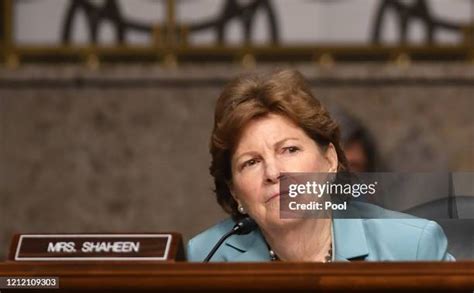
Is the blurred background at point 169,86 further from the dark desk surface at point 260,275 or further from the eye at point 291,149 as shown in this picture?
the dark desk surface at point 260,275

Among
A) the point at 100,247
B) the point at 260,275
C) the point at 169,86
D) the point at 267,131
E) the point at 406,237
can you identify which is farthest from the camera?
the point at 169,86

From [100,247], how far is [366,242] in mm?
606

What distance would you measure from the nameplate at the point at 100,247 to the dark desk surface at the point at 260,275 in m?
0.03

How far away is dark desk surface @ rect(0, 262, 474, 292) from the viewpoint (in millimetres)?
2609

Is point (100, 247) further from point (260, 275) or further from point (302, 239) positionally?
point (302, 239)

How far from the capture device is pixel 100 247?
2.78 m

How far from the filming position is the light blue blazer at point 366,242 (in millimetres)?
2855

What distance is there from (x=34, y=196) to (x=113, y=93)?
59cm

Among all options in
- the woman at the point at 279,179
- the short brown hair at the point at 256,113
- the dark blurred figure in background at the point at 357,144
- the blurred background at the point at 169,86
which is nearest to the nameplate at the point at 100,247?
A: the woman at the point at 279,179

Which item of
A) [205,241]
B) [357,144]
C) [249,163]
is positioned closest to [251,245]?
[205,241]

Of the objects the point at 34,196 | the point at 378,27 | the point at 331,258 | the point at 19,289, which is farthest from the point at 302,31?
the point at 19,289

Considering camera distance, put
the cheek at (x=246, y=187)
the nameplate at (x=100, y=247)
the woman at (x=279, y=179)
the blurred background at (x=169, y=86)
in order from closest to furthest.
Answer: the nameplate at (x=100, y=247)
the woman at (x=279, y=179)
the cheek at (x=246, y=187)
the blurred background at (x=169, y=86)

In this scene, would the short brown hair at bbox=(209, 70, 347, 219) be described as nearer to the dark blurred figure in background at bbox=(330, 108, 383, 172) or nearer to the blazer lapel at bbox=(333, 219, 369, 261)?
the blazer lapel at bbox=(333, 219, 369, 261)

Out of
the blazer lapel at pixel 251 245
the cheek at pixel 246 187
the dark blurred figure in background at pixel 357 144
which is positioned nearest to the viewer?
the cheek at pixel 246 187
